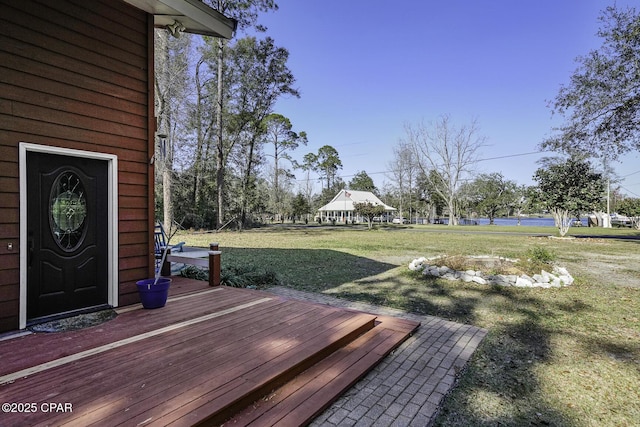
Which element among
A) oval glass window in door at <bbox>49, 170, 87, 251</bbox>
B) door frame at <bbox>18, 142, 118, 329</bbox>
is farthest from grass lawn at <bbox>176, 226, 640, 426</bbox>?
oval glass window in door at <bbox>49, 170, 87, 251</bbox>

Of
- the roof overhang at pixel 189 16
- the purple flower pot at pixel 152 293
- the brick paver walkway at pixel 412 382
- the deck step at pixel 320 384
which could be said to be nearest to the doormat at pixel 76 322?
the purple flower pot at pixel 152 293

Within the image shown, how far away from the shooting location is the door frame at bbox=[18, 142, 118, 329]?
9.39 feet

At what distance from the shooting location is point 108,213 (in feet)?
11.6

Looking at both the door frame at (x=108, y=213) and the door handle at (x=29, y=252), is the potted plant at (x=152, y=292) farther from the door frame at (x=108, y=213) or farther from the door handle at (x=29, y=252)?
the door handle at (x=29, y=252)

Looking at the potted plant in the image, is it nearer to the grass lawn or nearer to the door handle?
the door handle

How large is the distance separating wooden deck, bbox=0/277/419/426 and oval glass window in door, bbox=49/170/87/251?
95 centimetres

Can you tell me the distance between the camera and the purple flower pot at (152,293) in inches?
138

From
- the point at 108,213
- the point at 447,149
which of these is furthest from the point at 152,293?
the point at 447,149

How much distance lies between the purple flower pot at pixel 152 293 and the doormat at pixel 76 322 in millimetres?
307

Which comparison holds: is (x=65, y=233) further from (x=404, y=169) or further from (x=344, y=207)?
(x=404, y=169)

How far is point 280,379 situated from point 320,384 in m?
0.31

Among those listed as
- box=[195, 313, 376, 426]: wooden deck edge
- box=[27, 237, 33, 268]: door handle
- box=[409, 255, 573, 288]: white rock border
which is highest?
box=[27, 237, 33, 268]: door handle

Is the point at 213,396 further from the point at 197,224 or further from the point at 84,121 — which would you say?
the point at 197,224

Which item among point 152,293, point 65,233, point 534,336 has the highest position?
point 65,233
